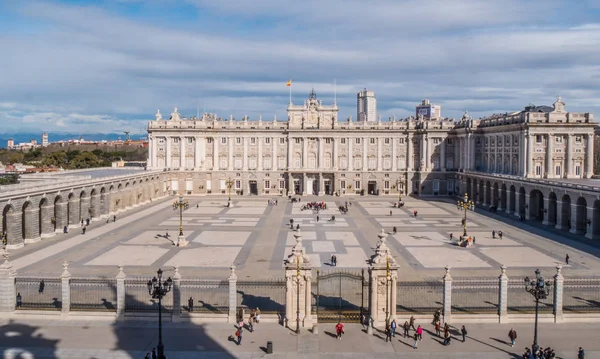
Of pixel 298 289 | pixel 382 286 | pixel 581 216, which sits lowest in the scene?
pixel 298 289

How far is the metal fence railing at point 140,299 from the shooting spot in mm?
29781

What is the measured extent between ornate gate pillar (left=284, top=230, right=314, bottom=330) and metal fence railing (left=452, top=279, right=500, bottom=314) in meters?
7.88

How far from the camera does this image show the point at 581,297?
33.0m

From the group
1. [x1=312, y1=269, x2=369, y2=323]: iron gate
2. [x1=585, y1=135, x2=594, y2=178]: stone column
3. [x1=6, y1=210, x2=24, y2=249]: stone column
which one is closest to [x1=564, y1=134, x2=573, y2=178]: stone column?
[x1=585, y1=135, x2=594, y2=178]: stone column

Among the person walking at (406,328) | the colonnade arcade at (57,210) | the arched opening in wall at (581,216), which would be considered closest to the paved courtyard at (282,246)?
the colonnade arcade at (57,210)

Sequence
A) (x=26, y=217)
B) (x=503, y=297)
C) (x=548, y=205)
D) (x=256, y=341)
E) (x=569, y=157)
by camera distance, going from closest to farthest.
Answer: (x=256, y=341) → (x=503, y=297) → (x=26, y=217) → (x=548, y=205) → (x=569, y=157)

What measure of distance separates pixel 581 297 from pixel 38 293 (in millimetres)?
31246

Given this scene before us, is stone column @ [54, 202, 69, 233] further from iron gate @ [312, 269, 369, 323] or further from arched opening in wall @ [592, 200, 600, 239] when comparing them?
arched opening in wall @ [592, 200, 600, 239]

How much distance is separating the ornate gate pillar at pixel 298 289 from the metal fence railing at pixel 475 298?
7.88m

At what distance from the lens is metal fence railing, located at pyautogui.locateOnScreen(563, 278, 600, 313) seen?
29.9 metres

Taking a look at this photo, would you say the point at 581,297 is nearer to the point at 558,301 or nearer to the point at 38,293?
the point at 558,301

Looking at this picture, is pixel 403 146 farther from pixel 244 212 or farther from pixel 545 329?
pixel 545 329

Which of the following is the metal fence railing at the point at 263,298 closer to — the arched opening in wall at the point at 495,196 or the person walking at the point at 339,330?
the person walking at the point at 339,330

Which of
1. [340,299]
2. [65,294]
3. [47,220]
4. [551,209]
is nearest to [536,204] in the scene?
[551,209]
